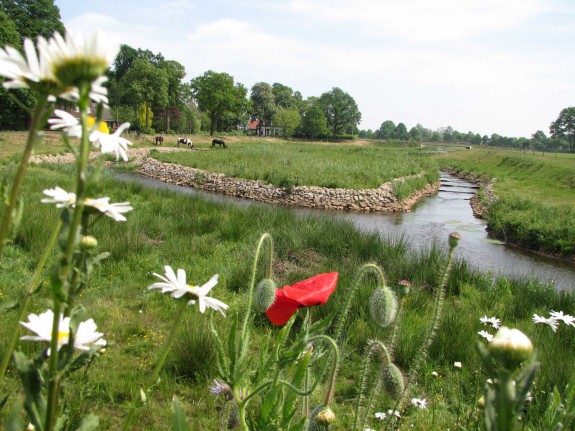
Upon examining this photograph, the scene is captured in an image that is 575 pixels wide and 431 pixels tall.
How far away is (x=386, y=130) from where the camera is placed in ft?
471

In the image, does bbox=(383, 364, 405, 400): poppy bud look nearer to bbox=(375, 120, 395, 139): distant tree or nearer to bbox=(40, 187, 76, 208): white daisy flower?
bbox=(40, 187, 76, 208): white daisy flower

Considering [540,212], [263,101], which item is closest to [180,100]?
[263,101]

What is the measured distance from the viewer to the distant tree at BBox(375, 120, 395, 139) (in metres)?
140

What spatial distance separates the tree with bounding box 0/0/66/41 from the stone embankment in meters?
22.8

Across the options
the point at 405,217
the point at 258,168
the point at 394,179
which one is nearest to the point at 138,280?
the point at 405,217

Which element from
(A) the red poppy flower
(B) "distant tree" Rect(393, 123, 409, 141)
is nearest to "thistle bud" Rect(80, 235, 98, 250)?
(A) the red poppy flower

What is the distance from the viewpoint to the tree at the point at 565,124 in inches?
2918

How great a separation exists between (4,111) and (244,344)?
34393 millimetres

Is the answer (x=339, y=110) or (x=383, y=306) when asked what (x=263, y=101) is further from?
(x=383, y=306)

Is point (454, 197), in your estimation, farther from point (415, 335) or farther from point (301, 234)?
point (415, 335)

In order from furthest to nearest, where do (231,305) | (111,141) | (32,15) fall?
(32,15) < (231,305) < (111,141)

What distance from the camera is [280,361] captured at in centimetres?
120

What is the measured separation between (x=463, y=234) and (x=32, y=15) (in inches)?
1553

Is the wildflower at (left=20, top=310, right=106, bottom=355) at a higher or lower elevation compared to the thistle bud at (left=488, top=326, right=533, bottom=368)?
lower
